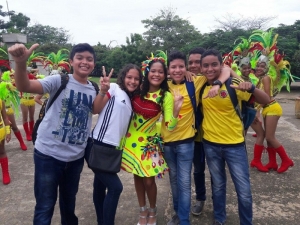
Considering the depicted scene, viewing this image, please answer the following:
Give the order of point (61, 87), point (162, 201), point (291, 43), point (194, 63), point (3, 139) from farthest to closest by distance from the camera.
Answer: point (291, 43) < point (3, 139) < point (162, 201) < point (194, 63) < point (61, 87)

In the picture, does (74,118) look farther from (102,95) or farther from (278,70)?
(278,70)

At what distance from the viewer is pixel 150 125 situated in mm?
2611

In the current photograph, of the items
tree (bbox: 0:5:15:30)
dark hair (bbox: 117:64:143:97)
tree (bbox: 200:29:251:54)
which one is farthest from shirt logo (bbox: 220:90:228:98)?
tree (bbox: 0:5:15:30)

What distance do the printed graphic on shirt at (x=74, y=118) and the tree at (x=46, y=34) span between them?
42.4m

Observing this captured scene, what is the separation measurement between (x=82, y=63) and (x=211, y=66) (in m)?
1.18

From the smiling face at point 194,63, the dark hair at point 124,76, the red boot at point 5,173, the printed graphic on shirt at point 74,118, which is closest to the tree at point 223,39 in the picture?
the smiling face at point 194,63

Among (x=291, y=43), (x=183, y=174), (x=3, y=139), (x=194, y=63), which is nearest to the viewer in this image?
(x=183, y=174)

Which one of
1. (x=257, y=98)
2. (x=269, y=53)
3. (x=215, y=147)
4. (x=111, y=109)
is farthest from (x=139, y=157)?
(x=269, y=53)

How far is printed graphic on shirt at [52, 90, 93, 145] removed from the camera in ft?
7.10

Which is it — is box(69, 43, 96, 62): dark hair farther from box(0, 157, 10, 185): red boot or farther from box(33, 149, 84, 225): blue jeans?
box(0, 157, 10, 185): red boot

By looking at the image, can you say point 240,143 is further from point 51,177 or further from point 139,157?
point 51,177

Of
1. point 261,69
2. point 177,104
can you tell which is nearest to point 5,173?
point 177,104

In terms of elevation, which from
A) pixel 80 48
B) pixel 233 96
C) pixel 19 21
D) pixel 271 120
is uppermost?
pixel 19 21

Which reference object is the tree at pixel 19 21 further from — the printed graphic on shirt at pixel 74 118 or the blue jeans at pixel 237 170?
the blue jeans at pixel 237 170
